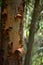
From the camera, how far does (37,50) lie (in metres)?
5.80

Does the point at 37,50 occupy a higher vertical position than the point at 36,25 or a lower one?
lower

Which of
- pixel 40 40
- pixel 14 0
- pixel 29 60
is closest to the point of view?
pixel 14 0

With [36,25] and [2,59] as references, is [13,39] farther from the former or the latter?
[36,25]

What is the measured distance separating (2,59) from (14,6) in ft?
1.46

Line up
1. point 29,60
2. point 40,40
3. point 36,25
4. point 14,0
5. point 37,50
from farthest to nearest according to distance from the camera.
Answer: point 40,40 → point 37,50 → point 29,60 → point 36,25 → point 14,0

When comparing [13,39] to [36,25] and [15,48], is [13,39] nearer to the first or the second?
[15,48]

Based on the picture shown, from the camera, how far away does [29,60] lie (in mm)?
3713

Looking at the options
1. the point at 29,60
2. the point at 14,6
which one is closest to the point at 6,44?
the point at 14,6

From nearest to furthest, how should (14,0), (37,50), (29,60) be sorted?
(14,0)
(29,60)
(37,50)

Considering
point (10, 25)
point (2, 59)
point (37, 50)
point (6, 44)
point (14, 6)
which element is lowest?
point (37, 50)

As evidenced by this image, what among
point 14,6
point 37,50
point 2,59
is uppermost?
point 14,6

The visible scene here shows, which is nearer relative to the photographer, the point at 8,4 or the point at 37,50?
the point at 8,4

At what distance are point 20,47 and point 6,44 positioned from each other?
0.12 meters

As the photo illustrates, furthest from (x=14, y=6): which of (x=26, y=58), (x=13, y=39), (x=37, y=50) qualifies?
(x=37, y=50)
